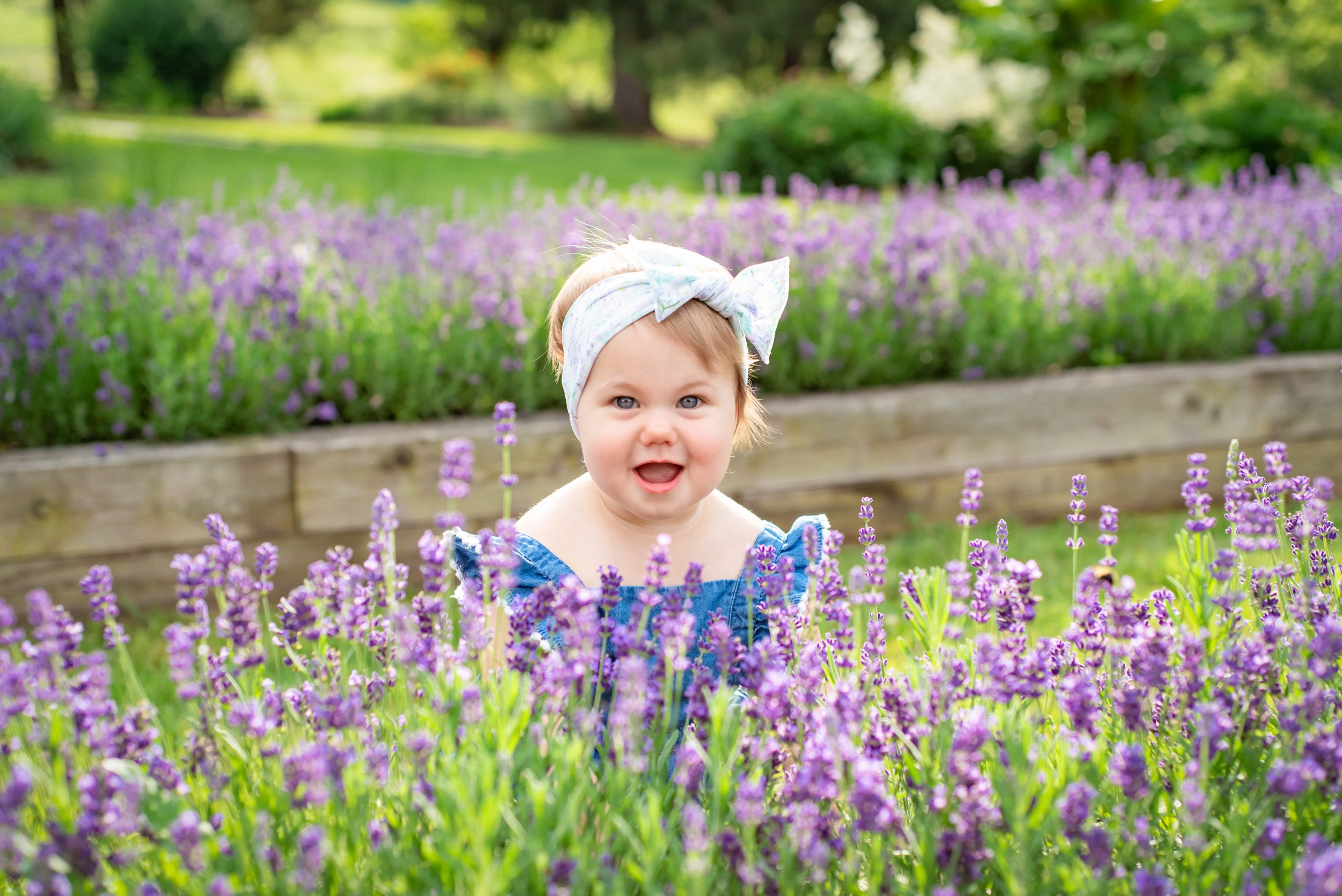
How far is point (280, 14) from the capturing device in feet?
104

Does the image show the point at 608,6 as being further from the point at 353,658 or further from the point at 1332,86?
the point at 353,658

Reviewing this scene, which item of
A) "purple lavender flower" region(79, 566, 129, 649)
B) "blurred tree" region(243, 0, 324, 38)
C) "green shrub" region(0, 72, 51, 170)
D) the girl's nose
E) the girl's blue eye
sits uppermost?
"blurred tree" region(243, 0, 324, 38)

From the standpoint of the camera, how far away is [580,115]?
77.7ft

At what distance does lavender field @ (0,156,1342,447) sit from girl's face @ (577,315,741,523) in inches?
56.0

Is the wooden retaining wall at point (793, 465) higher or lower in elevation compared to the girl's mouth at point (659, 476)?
lower

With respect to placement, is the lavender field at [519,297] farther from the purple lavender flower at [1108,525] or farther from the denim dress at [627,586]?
the purple lavender flower at [1108,525]

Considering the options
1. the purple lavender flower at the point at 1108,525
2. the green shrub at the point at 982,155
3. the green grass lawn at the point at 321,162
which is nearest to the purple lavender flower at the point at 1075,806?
the purple lavender flower at the point at 1108,525

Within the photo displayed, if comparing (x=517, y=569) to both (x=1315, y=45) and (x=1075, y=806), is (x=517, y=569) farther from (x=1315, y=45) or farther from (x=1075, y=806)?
(x=1315, y=45)

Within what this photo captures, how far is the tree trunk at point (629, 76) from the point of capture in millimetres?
21484

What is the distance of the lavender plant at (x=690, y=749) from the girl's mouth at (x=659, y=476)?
0.34 metres

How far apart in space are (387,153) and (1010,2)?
18.3 ft

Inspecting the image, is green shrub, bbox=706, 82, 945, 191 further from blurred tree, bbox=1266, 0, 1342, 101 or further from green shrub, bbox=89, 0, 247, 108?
green shrub, bbox=89, 0, 247, 108

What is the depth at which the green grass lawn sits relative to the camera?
743cm

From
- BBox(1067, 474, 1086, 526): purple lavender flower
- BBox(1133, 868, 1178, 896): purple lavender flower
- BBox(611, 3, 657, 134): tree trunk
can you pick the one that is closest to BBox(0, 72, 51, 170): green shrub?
BBox(611, 3, 657, 134): tree trunk
